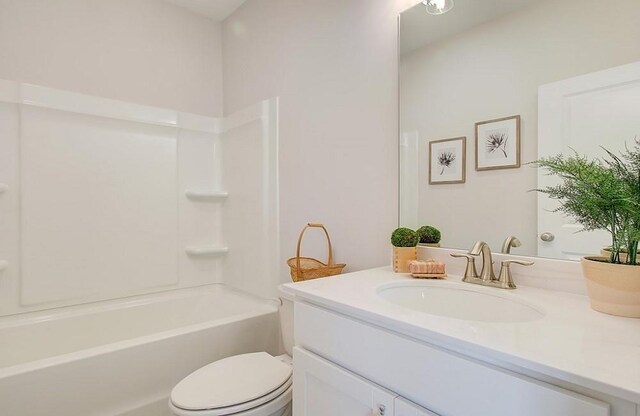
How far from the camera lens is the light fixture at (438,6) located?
1.32m

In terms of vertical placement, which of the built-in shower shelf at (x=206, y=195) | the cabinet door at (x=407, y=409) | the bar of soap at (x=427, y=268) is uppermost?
the built-in shower shelf at (x=206, y=195)

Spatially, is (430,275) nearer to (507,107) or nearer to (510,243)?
(510,243)

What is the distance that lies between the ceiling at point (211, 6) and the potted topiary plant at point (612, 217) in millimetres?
2423

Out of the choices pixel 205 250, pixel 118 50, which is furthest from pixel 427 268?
pixel 118 50

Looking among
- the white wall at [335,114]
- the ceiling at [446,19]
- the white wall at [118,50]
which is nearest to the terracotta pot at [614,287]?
the white wall at [335,114]

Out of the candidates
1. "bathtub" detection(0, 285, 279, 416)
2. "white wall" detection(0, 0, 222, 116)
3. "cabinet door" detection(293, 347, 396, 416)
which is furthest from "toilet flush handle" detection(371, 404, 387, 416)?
"white wall" detection(0, 0, 222, 116)

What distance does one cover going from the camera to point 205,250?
247 centimetres

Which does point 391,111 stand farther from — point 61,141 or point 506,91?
point 61,141

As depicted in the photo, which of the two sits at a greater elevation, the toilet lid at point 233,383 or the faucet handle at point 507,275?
the faucet handle at point 507,275

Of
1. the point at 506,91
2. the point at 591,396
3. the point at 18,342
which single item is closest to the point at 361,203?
the point at 506,91

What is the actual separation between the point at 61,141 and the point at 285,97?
136 cm

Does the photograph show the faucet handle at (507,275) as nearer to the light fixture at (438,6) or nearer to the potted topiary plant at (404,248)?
the potted topiary plant at (404,248)

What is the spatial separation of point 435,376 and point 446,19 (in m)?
1.30

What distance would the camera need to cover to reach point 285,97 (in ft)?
6.67
